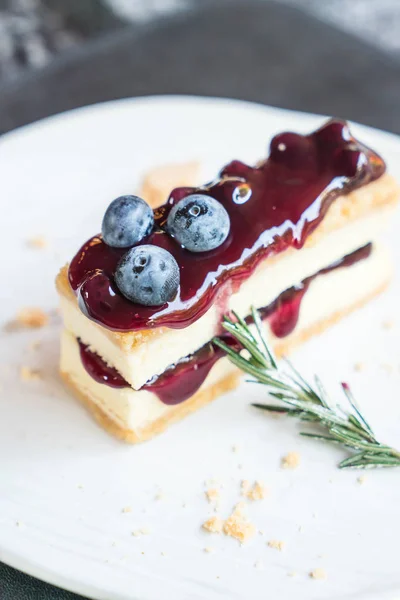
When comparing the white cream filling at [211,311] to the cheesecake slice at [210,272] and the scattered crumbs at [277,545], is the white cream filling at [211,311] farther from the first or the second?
the scattered crumbs at [277,545]

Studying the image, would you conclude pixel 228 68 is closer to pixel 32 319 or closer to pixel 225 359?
pixel 32 319

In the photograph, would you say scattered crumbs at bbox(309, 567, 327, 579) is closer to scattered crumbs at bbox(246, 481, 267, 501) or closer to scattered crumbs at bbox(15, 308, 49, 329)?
scattered crumbs at bbox(246, 481, 267, 501)

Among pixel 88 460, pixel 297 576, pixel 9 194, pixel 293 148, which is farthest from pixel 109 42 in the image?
pixel 297 576

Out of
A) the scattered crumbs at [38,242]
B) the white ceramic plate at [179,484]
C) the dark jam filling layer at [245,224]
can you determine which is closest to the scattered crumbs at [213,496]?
the white ceramic plate at [179,484]

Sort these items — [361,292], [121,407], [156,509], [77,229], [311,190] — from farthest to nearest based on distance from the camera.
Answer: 1. [77,229]
2. [361,292]
3. [311,190]
4. [121,407]
5. [156,509]

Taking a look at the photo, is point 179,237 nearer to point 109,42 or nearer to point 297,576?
point 297,576

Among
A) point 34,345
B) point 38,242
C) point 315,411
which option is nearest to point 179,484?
point 315,411
